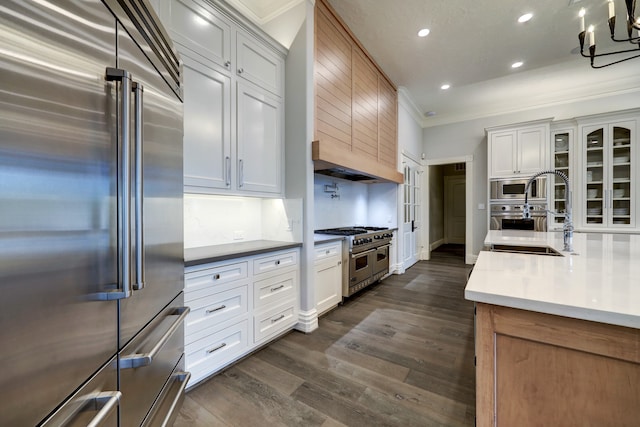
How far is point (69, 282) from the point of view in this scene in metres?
0.59

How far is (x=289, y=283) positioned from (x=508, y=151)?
15.4 feet

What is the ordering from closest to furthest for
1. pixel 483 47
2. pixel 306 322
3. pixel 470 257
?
pixel 306 322 < pixel 483 47 < pixel 470 257

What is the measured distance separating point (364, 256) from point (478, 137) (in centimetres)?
402

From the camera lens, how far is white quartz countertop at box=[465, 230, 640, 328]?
76cm

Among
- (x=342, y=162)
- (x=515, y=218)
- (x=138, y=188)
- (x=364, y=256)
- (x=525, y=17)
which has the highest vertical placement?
(x=525, y=17)

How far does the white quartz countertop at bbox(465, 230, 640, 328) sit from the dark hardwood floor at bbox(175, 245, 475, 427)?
36.2 inches

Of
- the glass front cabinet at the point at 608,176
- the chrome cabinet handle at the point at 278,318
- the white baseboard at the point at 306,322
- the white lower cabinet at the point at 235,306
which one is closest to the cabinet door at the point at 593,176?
the glass front cabinet at the point at 608,176

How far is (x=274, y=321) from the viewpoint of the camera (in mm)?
2252

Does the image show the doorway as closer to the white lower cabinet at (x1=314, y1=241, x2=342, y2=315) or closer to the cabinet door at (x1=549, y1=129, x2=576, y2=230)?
the cabinet door at (x1=549, y1=129, x2=576, y2=230)

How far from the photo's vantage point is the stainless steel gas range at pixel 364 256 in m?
3.18

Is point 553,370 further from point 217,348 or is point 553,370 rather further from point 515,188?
point 515,188

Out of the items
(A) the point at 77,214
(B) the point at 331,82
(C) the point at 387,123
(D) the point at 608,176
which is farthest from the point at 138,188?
(D) the point at 608,176

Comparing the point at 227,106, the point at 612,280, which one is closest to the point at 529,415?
the point at 612,280

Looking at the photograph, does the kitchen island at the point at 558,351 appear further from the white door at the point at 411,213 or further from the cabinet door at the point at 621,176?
the cabinet door at the point at 621,176
